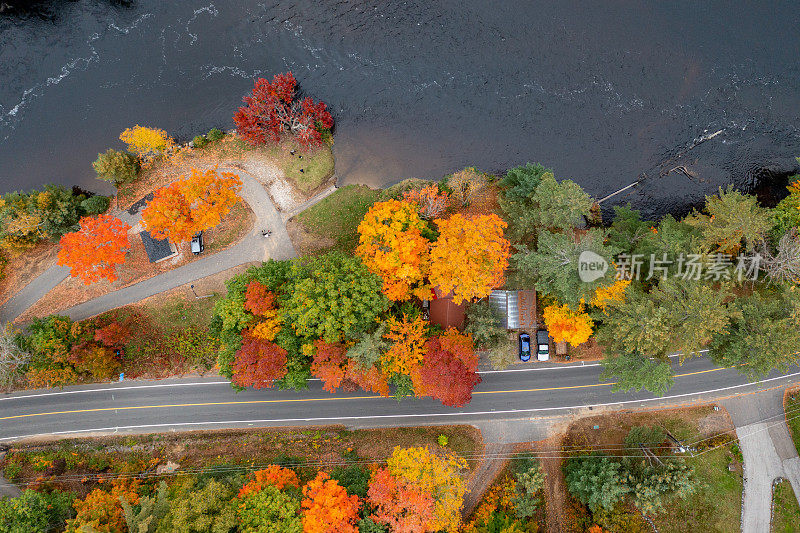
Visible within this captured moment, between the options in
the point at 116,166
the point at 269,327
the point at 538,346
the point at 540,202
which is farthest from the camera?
the point at 116,166

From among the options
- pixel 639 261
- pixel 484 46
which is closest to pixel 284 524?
pixel 639 261

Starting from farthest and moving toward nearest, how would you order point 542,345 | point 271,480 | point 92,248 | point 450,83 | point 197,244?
point 450,83, point 197,244, point 542,345, point 92,248, point 271,480

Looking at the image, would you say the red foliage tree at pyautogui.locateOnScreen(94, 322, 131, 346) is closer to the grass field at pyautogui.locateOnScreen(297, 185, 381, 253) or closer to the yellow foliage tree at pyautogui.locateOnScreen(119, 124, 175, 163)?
the yellow foliage tree at pyautogui.locateOnScreen(119, 124, 175, 163)

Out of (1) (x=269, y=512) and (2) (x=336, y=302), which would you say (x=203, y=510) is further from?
(2) (x=336, y=302)

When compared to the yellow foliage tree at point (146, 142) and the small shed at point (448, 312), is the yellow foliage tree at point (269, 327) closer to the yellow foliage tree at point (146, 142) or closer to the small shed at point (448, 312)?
the small shed at point (448, 312)

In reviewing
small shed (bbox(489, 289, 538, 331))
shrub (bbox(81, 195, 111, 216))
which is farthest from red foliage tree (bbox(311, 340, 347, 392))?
shrub (bbox(81, 195, 111, 216))

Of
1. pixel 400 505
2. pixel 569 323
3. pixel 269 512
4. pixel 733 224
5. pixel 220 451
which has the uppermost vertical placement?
pixel 733 224

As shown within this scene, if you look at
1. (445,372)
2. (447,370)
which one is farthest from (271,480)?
(447,370)
